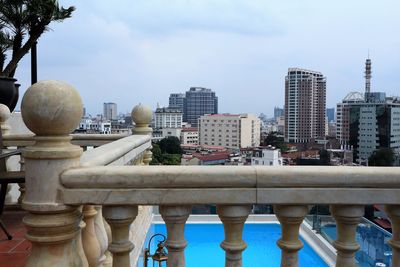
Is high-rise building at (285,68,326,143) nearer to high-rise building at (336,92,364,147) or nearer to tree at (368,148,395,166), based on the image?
high-rise building at (336,92,364,147)

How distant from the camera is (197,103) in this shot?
136m

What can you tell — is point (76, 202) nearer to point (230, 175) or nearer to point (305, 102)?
point (230, 175)

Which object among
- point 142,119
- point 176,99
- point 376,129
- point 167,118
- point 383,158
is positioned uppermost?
point 176,99

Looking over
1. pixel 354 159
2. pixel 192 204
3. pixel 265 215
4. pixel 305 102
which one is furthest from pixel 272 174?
pixel 305 102

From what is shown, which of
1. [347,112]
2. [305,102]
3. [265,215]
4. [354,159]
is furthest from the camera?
[305,102]

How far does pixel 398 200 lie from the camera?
56.3 inches

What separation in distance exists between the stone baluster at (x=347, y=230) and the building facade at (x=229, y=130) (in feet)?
292

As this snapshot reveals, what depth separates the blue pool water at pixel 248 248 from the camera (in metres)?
7.73

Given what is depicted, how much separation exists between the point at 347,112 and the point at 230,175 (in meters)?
84.0

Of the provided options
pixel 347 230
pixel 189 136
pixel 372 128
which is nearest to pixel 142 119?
pixel 347 230

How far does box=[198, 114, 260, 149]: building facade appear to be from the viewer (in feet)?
302

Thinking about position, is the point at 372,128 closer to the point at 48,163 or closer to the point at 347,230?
the point at 347,230

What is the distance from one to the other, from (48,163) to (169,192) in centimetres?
45

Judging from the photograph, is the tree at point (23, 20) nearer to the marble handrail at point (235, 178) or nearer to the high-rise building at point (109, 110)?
the marble handrail at point (235, 178)
